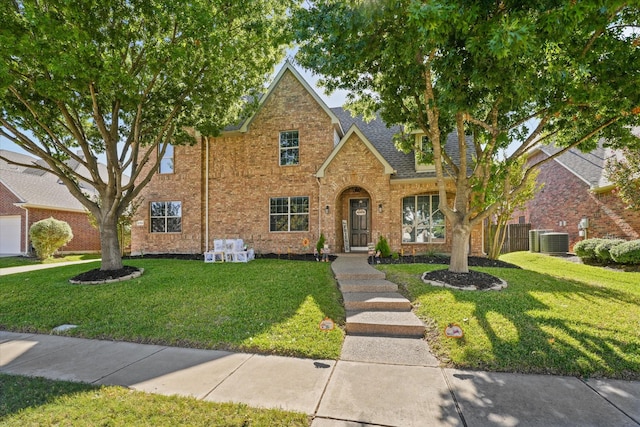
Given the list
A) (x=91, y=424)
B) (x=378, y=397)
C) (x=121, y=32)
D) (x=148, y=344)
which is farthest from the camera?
(x=121, y=32)

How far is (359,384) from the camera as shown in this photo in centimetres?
367

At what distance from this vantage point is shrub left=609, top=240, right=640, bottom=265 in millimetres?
10531

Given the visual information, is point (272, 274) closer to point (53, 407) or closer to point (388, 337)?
point (388, 337)

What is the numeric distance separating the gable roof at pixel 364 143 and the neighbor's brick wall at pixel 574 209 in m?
10.7

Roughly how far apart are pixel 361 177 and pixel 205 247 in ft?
26.9

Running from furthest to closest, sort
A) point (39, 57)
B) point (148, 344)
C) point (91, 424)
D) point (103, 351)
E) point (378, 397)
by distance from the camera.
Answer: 1. point (39, 57)
2. point (148, 344)
3. point (103, 351)
4. point (378, 397)
5. point (91, 424)

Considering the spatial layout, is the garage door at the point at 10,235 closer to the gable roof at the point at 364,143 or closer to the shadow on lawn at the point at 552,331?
the gable roof at the point at 364,143

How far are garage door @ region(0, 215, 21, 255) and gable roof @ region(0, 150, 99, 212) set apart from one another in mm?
1367

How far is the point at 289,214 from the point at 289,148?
3074mm

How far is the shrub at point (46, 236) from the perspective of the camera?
16156 millimetres

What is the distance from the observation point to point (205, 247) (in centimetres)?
1474

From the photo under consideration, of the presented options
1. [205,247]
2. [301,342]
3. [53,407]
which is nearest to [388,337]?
[301,342]

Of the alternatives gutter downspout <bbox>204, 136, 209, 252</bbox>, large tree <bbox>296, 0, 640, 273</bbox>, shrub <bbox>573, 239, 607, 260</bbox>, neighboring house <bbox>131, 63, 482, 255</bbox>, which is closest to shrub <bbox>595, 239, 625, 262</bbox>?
shrub <bbox>573, 239, 607, 260</bbox>

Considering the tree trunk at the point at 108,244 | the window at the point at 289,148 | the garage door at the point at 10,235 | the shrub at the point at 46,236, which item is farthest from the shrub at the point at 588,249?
the garage door at the point at 10,235
